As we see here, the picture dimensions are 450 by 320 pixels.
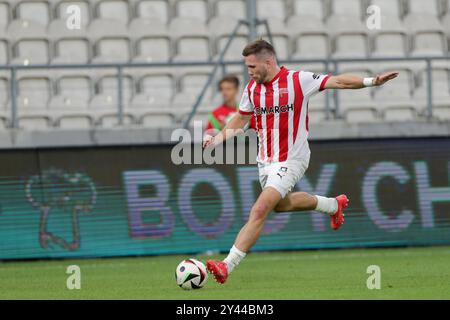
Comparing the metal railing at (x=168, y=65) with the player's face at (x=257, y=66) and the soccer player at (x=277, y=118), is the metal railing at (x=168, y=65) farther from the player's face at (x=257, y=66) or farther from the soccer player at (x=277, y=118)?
the player's face at (x=257, y=66)

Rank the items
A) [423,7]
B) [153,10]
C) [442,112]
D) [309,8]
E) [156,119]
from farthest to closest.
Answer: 1. [423,7]
2. [309,8]
3. [153,10]
4. [442,112]
5. [156,119]

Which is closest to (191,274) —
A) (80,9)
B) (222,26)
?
(222,26)

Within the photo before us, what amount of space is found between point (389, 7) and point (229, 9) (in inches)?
114

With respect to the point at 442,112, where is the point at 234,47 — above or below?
above

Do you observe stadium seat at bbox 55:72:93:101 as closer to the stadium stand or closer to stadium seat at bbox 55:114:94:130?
the stadium stand

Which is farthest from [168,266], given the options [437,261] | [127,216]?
[437,261]

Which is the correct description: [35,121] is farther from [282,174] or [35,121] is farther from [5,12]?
[282,174]

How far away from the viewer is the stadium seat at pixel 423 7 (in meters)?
19.9

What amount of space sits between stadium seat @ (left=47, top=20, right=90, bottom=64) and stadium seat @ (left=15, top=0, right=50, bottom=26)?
533 mm

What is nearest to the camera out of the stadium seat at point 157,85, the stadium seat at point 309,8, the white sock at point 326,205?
the white sock at point 326,205

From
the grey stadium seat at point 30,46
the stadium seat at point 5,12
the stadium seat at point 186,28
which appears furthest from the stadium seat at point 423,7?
the stadium seat at point 5,12

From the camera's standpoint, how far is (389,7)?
19781 millimetres

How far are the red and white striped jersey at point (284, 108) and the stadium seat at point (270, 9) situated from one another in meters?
8.56
